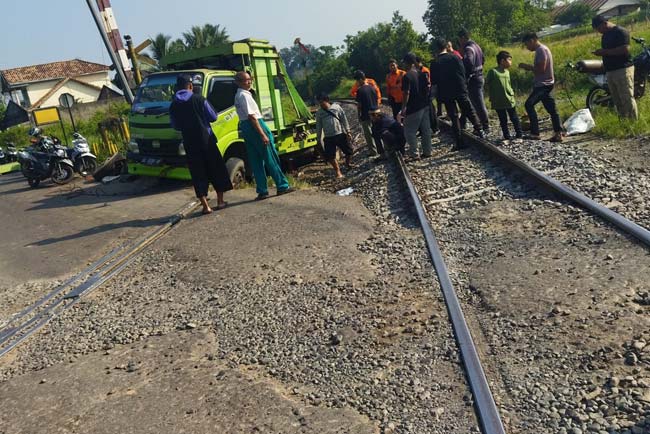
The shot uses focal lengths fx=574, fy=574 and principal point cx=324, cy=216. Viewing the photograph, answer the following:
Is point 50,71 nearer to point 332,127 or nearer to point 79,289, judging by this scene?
point 332,127

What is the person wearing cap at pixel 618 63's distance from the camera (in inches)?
351

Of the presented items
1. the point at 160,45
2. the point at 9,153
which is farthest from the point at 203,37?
the point at 9,153

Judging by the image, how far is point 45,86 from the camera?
211 feet

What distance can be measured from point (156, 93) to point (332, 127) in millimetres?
3520

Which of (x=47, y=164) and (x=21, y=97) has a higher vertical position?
(x=21, y=97)

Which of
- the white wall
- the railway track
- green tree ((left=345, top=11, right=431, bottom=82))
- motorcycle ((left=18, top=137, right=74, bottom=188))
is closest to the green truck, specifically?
the railway track

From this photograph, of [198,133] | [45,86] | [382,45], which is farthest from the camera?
[45,86]

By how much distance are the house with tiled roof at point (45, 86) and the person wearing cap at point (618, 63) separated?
188 feet

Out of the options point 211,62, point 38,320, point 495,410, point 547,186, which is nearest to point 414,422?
point 495,410

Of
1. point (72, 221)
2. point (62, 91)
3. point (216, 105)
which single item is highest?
point (62, 91)

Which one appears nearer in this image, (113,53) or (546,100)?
(546,100)

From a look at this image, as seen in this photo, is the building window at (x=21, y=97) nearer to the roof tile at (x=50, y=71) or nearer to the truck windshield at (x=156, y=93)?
the roof tile at (x=50, y=71)

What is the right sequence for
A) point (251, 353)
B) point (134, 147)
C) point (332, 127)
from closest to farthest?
point (251, 353) < point (332, 127) < point (134, 147)

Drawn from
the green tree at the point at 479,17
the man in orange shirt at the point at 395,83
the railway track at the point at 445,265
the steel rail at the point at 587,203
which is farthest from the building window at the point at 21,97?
the steel rail at the point at 587,203
